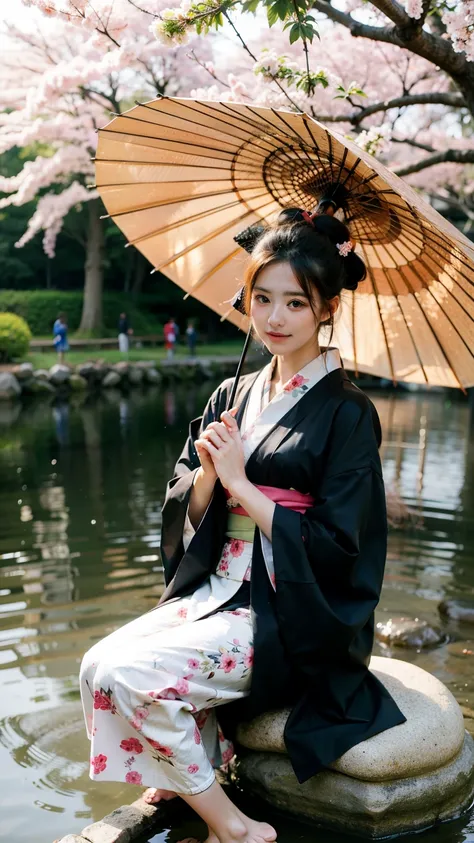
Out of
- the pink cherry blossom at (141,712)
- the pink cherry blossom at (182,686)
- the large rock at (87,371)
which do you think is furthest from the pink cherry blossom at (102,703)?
the large rock at (87,371)

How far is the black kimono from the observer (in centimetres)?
275

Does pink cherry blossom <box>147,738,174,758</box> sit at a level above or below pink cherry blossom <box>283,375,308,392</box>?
below

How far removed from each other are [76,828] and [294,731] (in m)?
0.90

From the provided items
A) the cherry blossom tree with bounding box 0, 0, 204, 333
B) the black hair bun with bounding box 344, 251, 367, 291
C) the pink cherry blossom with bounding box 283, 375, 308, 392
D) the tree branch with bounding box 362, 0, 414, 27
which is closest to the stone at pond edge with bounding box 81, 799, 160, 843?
the pink cherry blossom with bounding box 283, 375, 308, 392

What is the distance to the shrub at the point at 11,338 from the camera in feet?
62.8

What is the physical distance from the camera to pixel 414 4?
3.89m

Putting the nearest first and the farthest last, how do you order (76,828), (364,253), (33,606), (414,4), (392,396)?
1. (76,828)
2. (364,253)
3. (414,4)
4. (33,606)
5. (392,396)

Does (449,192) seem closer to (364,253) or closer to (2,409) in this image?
(2,409)

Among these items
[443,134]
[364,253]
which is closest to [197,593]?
[364,253]

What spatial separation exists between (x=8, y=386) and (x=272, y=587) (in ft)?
50.8

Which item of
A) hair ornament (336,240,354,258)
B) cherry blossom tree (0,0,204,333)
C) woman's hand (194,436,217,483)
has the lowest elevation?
woman's hand (194,436,217,483)

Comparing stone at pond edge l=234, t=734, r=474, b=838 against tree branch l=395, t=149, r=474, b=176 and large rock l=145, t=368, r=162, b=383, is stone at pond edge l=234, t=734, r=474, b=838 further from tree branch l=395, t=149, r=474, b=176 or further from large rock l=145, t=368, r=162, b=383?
large rock l=145, t=368, r=162, b=383

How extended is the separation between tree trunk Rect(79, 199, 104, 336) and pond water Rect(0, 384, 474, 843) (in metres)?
11.9

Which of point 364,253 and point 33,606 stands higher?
point 364,253
